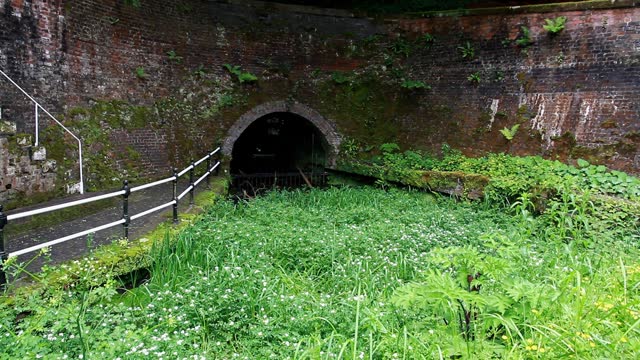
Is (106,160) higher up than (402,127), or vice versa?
(402,127)

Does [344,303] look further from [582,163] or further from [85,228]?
[582,163]

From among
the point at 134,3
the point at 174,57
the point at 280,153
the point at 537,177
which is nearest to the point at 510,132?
the point at 537,177

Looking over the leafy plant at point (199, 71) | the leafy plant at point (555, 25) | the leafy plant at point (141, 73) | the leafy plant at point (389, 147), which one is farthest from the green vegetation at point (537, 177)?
the leafy plant at point (141, 73)

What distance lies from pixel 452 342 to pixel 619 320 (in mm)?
1206

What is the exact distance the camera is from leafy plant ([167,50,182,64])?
1001cm

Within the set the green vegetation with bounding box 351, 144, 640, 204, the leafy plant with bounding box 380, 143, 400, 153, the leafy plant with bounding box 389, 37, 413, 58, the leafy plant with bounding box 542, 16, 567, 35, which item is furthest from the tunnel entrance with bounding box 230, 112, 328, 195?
the leafy plant with bounding box 542, 16, 567, 35

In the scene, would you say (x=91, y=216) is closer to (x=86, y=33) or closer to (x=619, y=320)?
(x=86, y=33)

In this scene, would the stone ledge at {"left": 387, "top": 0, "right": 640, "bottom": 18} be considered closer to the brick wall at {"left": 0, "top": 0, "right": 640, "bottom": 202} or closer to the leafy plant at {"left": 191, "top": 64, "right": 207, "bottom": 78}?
the brick wall at {"left": 0, "top": 0, "right": 640, "bottom": 202}

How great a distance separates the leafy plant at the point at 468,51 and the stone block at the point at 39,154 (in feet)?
31.5

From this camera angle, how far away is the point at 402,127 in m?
11.8

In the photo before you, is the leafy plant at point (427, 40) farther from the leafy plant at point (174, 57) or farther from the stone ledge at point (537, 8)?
the leafy plant at point (174, 57)

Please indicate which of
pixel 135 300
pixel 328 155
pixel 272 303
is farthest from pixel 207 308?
pixel 328 155

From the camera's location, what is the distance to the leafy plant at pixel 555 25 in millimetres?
9383

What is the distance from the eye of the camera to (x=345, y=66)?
12016mm
